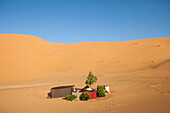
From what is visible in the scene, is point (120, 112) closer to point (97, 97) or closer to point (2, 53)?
point (97, 97)

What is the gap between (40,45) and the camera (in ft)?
192

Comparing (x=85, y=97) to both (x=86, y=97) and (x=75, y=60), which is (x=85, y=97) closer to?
(x=86, y=97)

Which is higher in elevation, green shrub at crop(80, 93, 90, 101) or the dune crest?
the dune crest

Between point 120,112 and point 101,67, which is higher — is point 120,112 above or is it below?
below

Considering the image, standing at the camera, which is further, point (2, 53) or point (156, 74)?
point (2, 53)

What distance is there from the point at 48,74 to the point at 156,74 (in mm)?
21692

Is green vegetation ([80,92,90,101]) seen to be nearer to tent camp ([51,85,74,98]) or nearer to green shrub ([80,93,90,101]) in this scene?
green shrub ([80,93,90,101])

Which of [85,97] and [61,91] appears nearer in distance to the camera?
[85,97]

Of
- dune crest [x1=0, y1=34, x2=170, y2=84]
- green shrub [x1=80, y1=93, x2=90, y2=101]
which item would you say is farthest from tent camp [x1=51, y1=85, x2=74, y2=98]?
dune crest [x1=0, y1=34, x2=170, y2=84]

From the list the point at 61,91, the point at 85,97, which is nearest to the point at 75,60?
the point at 61,91

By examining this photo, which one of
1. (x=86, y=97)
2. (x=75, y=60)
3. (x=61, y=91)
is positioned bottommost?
(x=86, y=97)

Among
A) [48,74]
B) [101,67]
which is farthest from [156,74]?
[48,74]

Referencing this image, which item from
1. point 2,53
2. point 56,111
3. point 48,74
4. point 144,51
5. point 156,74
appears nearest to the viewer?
point 56,111

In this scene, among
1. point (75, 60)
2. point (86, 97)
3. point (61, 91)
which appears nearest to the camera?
point (86, 97)
